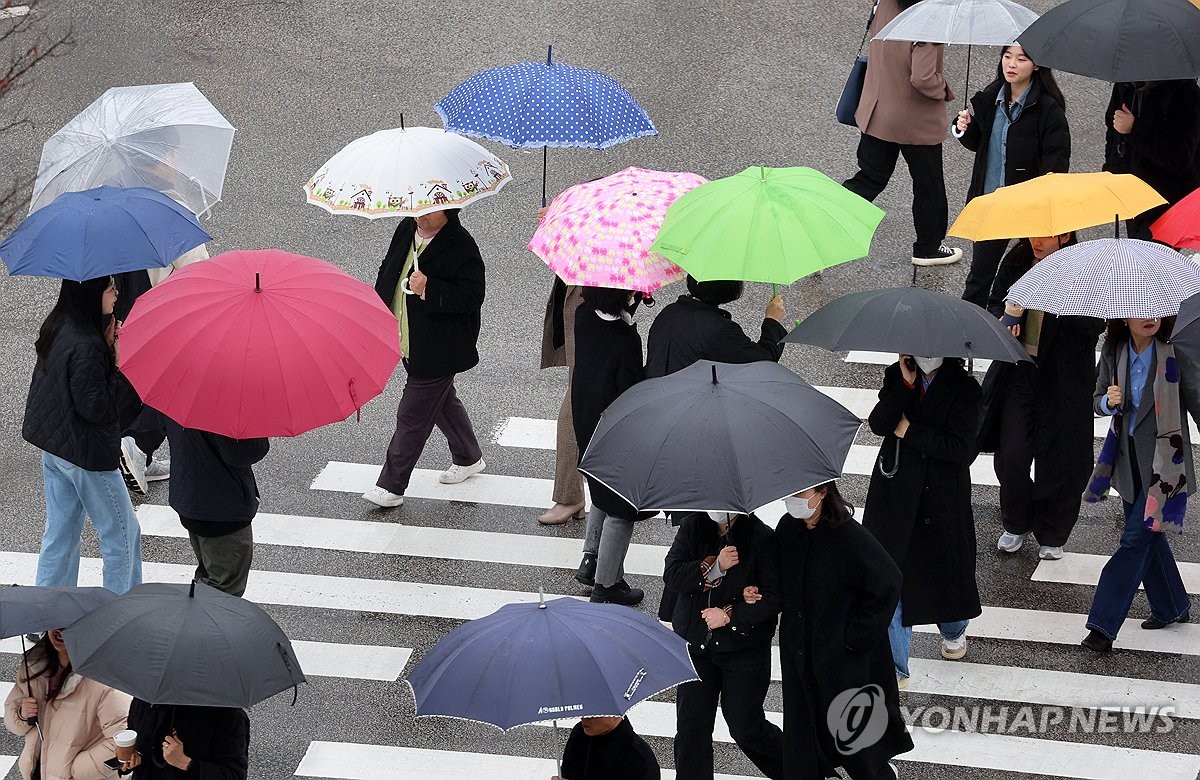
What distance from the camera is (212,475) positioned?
7.47 meters

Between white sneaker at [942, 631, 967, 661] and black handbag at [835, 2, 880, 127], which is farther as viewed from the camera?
black handbag at [835, 2, 880, 127]

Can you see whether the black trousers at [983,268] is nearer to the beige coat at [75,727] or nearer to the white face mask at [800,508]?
the white face mask at [800,508]

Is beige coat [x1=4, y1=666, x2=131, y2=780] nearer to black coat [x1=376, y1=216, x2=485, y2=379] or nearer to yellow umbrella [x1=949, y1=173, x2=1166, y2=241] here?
black coat [x1=376, y1=216, x2=485, y2=379]

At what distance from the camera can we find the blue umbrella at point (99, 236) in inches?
289

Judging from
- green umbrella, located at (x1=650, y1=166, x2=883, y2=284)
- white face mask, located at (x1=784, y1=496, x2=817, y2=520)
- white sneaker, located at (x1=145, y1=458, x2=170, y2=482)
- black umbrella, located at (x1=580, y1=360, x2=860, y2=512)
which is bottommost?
white sneaker, located at (x1=145, y1=458, x2=170, y2=482)

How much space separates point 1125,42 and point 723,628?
459 centimetres

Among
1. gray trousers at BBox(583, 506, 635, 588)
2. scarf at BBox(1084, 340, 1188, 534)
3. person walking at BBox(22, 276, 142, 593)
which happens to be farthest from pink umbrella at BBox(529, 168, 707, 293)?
scarf at BBox(1084, 340, 1188, 534)

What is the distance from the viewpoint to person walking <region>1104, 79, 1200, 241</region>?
33.7 feet

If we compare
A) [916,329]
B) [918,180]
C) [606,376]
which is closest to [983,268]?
[918,180]

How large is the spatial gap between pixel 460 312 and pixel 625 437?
2908mm

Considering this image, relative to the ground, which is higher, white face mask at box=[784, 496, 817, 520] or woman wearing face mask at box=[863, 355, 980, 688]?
white face mask at box=[784, 496, 817, 520]

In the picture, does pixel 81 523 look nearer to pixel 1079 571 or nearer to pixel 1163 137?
pixel 1079 571

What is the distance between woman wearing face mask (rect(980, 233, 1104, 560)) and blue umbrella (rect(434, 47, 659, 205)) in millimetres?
2228

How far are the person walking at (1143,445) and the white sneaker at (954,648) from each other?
645 millimetres
